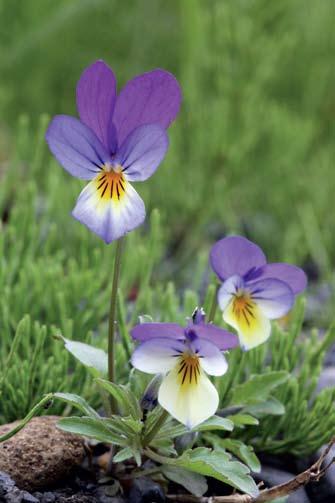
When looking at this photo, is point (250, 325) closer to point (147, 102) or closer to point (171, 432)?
point (171, 432)

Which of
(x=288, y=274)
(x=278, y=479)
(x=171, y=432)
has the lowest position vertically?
(x=278, y=479)

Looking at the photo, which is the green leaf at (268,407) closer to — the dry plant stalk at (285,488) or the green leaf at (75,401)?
the dry plant stalk at (285,488)

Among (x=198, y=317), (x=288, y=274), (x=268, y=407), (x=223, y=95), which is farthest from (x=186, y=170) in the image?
(x=198, y=317)

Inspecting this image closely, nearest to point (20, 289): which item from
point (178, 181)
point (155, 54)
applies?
point (178, 181)

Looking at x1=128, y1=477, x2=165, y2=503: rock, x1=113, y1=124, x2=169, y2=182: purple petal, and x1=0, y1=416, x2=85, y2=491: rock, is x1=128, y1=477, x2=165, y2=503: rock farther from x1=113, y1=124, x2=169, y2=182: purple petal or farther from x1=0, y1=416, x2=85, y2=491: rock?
x1=113, y1=124, x2=169, y2=182: purple petal

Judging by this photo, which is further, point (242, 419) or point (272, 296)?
point (242, 419)

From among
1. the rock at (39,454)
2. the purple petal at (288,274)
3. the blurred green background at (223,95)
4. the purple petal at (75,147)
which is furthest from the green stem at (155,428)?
the blurred green background at (223,95)

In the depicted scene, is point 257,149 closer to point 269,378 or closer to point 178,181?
point 178,181
